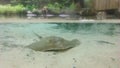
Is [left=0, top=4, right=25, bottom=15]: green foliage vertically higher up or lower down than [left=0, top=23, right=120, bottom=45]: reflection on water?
higher up

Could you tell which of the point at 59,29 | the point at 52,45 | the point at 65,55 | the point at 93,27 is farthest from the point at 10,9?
the point at 65,55

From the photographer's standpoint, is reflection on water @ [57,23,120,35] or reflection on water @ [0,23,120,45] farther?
reflection on water @ [57,23,120,35]

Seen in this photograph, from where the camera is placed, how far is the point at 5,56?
16.1ft

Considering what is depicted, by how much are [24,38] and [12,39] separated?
0.36m

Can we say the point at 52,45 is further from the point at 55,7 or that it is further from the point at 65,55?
the point at 55,7

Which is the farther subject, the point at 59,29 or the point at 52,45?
the point at 59,29

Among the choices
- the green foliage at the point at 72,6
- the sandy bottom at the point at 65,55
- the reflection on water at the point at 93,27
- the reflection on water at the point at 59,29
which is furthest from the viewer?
the green foliage at the point at 72,6

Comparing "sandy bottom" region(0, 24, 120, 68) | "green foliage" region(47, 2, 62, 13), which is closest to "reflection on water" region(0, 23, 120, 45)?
"sandy bottom" region(0, 24, 120, 68)

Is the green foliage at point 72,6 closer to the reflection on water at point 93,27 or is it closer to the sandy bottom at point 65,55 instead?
the reflection on water at point 93,27

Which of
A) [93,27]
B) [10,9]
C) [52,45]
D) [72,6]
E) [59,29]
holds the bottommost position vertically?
[93,27]

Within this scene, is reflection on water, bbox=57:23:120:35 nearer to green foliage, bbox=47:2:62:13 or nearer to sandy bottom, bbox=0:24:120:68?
sandy bottom, bbox=0:24:120:68

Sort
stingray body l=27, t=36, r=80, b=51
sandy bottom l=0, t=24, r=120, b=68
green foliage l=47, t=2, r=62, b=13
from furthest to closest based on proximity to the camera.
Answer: green foliage l=47, t=2, r=62, b=13 < stingray body l=27, t=36, r=80, b=51 < sandy bottom l=0, t=24, r=120, b=68

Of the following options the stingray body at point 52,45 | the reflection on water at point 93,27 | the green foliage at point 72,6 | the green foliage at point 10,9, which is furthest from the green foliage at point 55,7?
the stingray body at point 52,45

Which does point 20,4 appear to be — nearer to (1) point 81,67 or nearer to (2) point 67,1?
(2) point 67,1
